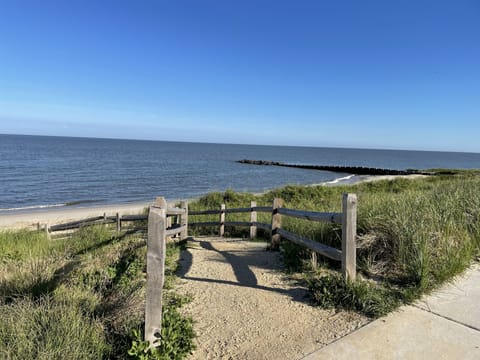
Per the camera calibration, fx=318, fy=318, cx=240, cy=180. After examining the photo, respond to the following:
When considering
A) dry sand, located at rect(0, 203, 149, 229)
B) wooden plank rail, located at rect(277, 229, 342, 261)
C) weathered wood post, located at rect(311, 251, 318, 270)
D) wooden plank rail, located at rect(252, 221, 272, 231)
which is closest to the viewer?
wooden plank rail, located at rect(277, 229, 342, 261)

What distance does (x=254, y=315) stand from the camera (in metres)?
3.84

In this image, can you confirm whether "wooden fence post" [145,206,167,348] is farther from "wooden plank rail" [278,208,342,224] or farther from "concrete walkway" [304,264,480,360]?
"wooden plank rail" [278,208,342,224]

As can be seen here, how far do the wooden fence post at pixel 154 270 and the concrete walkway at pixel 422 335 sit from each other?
4.81 ft

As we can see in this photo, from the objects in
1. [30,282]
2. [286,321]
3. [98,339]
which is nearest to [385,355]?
[286,321]

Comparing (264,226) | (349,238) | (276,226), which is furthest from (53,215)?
(349,238)

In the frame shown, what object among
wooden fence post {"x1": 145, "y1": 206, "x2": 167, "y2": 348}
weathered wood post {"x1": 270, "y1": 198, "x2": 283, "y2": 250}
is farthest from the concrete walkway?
weathered wood post {"x1": 270, "y1": 198, "x2": 283, "y2": 250}

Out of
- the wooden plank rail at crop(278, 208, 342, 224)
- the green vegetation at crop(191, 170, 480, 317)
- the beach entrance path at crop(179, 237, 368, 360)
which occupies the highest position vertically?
the wooden plank rail at crop(278, 208, 342, 224)

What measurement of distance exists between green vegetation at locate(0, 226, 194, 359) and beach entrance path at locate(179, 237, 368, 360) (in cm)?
29

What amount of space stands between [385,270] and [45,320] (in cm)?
440

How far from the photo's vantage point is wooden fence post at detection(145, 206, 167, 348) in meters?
3.01

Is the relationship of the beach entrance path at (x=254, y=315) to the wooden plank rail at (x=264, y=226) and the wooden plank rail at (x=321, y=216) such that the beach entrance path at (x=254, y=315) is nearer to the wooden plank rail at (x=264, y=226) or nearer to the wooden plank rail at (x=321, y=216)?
the wooden plank rail at (x=321, y=216)

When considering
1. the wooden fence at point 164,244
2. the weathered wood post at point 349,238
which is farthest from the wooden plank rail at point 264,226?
the weathered wood post at point 349,238

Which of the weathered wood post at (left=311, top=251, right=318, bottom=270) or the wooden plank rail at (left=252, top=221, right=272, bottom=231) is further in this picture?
the wooden plank rail at (left=252, top=221, right=272, bottom=231)

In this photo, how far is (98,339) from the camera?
299cm
